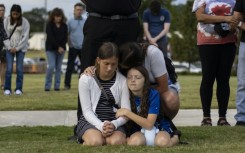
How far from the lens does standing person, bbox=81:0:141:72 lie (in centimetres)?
582

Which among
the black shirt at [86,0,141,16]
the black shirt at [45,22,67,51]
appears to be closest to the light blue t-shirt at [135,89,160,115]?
the black shirt at [86,0,141,16]

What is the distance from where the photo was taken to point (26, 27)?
1234 centimetres

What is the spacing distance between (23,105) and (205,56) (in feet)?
11.5

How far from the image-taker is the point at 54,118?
321 inches

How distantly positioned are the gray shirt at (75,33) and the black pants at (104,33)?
7.94 meters

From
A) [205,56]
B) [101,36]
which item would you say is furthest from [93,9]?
[205,56]

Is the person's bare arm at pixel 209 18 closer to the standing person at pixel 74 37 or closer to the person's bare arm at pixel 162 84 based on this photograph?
the person's bare arm at pixel 162 84

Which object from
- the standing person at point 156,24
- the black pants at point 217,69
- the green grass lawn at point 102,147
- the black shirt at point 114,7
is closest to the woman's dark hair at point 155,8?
the standing person at point 156,24

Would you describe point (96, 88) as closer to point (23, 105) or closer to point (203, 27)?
point (203, 27)

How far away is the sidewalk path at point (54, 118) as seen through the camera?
25.1ft

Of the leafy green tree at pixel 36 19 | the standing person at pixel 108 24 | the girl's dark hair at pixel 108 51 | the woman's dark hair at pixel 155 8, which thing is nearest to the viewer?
the girl's dark hair at pixel 108 51

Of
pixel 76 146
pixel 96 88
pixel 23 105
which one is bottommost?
pixel 23 105

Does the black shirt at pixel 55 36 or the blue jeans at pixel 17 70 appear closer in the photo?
the blue jeans at pixel 17 70

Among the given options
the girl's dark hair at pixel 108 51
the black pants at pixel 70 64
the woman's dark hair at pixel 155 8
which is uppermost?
the girl's dark hair at pixel 108 51
